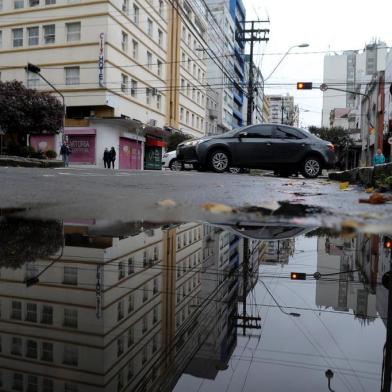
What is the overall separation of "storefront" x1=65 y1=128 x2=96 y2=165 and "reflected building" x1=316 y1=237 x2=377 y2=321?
31.5 m

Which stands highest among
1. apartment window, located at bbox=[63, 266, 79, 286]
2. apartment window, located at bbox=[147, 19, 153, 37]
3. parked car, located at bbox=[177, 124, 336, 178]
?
apartment window, located at bbox=[147, 19, 153, 37]

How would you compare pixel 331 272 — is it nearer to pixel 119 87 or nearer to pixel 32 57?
pixel 119 87

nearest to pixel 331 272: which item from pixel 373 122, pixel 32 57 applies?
pixel 32 57

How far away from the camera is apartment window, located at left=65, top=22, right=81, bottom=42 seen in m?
33.8

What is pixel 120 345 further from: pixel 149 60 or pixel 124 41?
pixel 149 60

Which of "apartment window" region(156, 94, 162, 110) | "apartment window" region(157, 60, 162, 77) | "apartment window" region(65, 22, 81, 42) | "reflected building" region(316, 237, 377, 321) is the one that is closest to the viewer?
"reflected building" region(316, 237, 377, 321)

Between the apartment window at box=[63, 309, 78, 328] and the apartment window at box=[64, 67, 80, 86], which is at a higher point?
the apartment window at box=[64, 67, 80, 86]

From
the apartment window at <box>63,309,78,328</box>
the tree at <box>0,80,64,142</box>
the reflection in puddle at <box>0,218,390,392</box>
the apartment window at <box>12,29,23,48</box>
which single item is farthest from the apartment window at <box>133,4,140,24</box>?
the apartment window at <box>63,309,78,328</box>

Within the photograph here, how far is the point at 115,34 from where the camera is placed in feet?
110

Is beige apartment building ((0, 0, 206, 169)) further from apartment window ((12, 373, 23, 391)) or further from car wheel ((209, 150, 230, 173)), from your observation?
apartment window ((12, 373, 23, 391))

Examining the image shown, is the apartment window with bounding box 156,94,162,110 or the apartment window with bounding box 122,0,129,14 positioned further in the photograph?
the apartment window with bounding box 156,94,162,110

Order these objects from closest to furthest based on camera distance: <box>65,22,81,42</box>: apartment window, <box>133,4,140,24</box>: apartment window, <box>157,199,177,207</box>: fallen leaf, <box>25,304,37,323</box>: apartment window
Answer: <box>25,304,37,323</box>: apartment window < <box>157,199,177,207</box>: fallen leaf < <box>65,22,81,42</box>: apartment window < <box>133,4,140,24</box>: apartment window

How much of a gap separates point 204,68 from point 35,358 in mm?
58225

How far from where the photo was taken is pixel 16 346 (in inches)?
57.0
